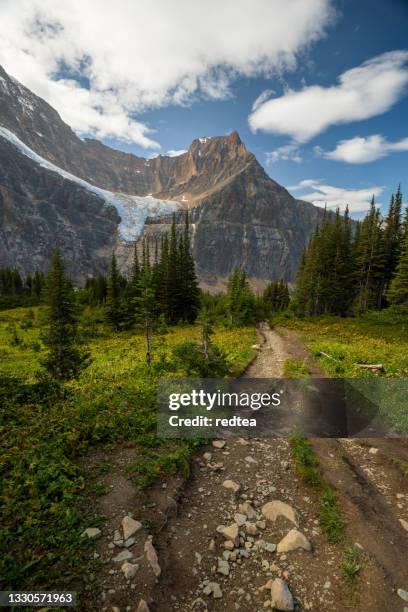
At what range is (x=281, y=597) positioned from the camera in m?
4.88

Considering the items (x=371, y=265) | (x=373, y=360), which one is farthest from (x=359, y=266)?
(x=373, y=360)

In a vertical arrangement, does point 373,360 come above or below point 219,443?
above

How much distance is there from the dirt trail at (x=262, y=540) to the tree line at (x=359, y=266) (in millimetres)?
41469

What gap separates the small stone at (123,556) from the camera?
5236 mm

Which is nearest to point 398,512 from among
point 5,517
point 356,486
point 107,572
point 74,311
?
point 356,486

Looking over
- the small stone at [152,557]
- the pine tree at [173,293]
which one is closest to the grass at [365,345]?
the small stone at [152,557]

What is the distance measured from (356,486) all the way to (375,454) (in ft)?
6.53

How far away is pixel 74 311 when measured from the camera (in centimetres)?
1631

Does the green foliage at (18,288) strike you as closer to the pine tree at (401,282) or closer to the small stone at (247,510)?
the pine tree at (401,282)

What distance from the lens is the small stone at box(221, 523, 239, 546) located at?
6.06 m

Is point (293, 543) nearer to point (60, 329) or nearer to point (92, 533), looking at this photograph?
point (92, 533)

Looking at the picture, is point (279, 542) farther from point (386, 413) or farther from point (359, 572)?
point (386, 413)

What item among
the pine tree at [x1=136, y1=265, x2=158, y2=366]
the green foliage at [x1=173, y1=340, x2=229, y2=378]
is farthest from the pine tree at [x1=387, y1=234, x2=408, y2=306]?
the pine tree at [x1=136, y1=265, x2=158, y2=366]

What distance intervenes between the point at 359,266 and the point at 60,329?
49.7 metres
